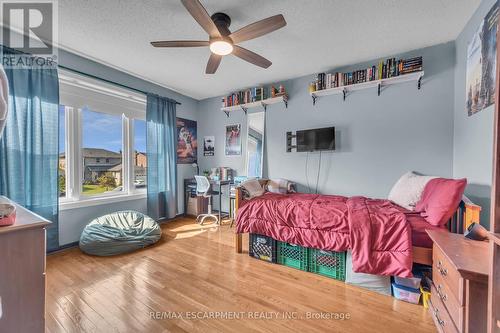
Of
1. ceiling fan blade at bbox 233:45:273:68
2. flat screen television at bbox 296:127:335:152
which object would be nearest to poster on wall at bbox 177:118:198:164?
flat screen television at bbox 296:127:335:152

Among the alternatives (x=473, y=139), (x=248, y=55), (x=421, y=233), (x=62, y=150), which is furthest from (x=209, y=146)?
(x=473, y=139)

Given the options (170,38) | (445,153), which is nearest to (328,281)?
(445,153)

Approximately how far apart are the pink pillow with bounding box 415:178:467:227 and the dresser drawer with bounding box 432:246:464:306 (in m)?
0.35

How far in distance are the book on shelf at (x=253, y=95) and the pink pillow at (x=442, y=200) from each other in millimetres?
2340

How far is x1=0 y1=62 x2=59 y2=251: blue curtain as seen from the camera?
2148 millimetres

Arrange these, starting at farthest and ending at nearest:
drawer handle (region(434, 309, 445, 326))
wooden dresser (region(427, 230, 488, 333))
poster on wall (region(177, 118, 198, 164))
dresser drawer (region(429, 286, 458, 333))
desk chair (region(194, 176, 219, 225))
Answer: poster on wall (region(177, 118, 198, 164)) → desk chair (region(194, 176, 219, 225)) → drawer handle (region(434, 309, 445, 326)) → dresser drawer (region(429, 286, 458, 333)) → wooden dresser (region(427, 230, 488, 333))

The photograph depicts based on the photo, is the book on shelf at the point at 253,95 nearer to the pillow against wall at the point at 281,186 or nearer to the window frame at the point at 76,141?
the pillow against wall at the point at 281,186

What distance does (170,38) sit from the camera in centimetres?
228

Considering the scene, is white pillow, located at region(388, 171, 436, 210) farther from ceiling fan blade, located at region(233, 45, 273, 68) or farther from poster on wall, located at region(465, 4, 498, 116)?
ceiling fan blade, located at region(233, 45, 273, 68)

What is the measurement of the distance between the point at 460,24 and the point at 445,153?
1.33m

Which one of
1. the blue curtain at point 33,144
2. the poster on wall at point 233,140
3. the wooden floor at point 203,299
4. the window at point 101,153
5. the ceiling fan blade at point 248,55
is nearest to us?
the wooden floor at point 203,299

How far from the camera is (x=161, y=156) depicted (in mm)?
3643

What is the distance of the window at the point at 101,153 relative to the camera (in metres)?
2.92

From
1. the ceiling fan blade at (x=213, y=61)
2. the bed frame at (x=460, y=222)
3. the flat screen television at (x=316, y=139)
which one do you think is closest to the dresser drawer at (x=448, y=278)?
the bed frame at (x=460, y=222)
